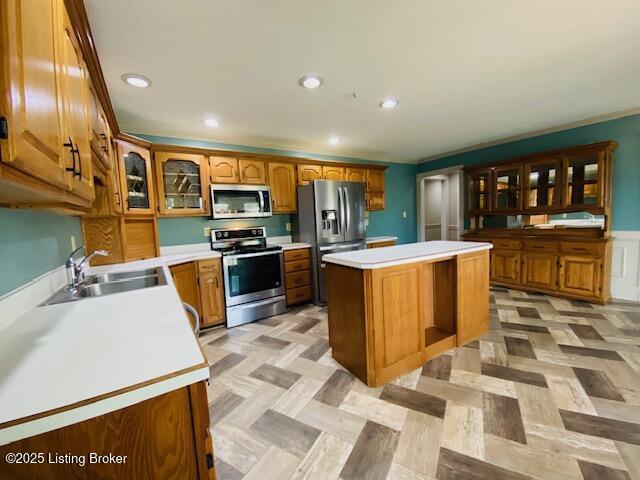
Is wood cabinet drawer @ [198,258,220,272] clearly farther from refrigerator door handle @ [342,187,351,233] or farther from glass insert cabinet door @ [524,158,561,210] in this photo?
glass insert cabinet door @ [524,158,561,210]

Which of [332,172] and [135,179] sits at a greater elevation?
[332,172]

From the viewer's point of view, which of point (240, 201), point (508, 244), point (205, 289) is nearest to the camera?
point (205, 289)

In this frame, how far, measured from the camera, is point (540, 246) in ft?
12.0

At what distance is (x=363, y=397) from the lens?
1816 millimetres

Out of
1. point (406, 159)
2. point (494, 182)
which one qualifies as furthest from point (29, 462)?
point (406, 159)

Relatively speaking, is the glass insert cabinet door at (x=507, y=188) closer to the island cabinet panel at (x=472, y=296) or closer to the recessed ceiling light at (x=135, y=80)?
the island cabinet panel at (x=472, y=296)

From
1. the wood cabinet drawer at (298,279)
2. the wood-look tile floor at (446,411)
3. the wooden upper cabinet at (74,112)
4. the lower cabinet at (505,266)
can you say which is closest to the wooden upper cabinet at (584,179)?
the lower cabinet at (505,266)

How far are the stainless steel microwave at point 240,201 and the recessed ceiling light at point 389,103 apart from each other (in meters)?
1.76

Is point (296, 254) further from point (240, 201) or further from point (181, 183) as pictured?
point (181, 183)

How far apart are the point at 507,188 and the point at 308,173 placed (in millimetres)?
3071

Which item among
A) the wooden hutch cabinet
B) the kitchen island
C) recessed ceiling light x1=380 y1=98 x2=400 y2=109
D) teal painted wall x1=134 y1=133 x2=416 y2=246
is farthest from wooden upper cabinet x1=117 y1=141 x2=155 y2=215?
the wooden hutch cabinet

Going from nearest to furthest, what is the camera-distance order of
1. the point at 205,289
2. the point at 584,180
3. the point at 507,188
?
the point at 205,289
the point at 584,180
the point at 507,188

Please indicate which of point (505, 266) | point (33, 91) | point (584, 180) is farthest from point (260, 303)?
point (584, 180)

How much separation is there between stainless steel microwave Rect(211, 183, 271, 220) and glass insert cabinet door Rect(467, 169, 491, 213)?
133 inches
